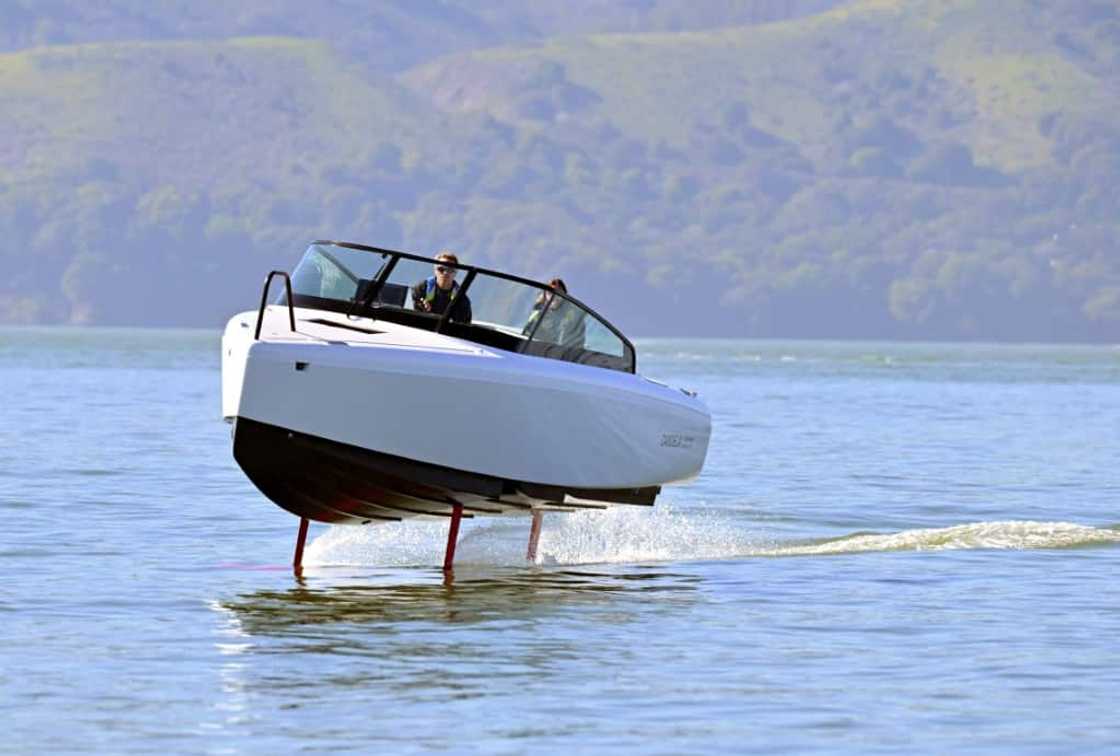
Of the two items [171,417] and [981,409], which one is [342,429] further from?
[981,409]

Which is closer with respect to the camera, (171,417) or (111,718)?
(111,718)

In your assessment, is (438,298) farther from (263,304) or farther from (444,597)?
(444,597)

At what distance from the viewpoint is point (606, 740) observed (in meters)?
12.9

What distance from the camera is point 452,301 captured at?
750 inches

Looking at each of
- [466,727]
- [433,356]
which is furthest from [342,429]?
[466,727]

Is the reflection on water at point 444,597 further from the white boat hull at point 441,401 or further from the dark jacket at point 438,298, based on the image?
the dark jacket at point 438,298

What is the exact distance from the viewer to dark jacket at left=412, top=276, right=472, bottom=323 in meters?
19.1

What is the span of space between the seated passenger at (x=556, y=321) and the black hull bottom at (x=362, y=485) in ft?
3.56

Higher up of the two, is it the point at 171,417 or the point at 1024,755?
the point at 1024,755

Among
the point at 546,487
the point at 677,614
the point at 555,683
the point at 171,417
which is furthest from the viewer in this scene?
the point at 171,417

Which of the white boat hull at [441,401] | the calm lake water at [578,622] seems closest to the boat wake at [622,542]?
the calm lake water at [578,622]

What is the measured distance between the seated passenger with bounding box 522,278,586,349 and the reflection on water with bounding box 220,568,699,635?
1858mm

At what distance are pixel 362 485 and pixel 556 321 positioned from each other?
1895 millimetres

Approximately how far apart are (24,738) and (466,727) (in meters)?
2.17
